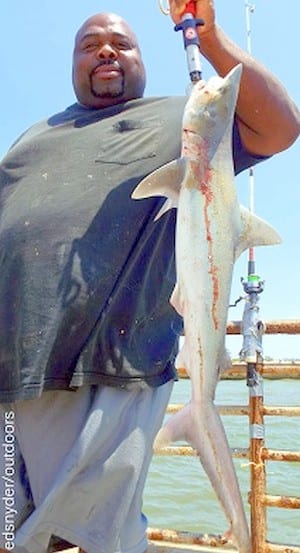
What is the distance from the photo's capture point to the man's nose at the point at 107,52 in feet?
8.08

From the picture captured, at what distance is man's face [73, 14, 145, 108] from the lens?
2465mm

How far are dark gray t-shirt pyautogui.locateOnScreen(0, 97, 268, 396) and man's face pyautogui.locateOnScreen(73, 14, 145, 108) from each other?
0.55 feet

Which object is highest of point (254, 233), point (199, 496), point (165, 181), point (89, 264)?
point (165, 181)

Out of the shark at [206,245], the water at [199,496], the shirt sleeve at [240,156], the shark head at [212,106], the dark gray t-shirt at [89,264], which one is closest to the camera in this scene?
the shark at [206,245]

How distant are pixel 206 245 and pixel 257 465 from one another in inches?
81.4

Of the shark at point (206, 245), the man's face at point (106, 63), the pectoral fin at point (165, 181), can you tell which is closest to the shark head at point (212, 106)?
the shark at point (206, 245)

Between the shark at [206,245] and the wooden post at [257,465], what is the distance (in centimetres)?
177

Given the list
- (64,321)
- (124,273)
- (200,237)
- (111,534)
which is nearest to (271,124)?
(200,237)

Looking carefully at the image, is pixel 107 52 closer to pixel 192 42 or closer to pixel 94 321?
pixel 192 42

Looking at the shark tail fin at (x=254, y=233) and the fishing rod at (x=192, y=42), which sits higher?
the fishing rod at (x=192, y=42)

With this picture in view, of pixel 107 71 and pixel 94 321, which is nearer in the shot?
pixel 94 321

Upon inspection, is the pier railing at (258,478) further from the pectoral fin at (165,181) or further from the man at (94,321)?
the pectoral fin at (165,181)

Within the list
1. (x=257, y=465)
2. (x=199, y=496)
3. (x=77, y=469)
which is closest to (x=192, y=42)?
(x=77, y=469)

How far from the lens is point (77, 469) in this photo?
2.03 m
